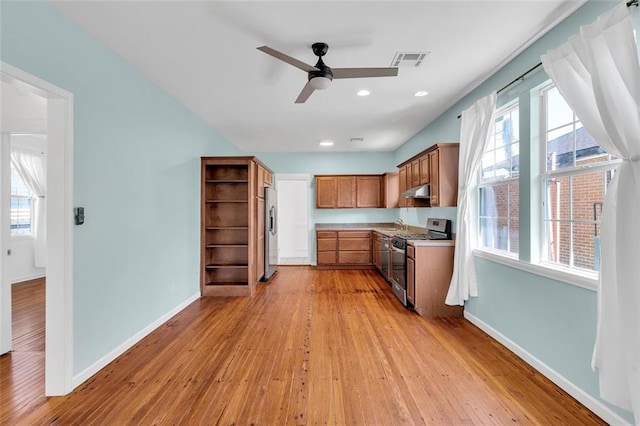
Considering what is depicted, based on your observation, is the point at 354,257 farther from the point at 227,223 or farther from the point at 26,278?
the point at 26,278

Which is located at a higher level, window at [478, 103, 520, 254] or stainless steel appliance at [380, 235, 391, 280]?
window at [478, 103, 520, 254]

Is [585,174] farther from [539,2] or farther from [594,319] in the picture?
[539,2]

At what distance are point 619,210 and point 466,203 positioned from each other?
1.74 metres

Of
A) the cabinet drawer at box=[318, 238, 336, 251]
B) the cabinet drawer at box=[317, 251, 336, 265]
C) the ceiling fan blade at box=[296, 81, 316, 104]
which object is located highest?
the ceiling fan blade at box=[296, 81, 316, 104]

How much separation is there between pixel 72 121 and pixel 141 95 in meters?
1.03

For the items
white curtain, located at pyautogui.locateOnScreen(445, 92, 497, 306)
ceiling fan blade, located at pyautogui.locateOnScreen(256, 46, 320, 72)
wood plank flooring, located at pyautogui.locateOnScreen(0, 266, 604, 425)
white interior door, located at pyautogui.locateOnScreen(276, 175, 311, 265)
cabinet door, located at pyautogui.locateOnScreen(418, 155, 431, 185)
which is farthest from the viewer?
white interior door, located at pyautogui.locateOnScreen(276, 175, 311, 265)

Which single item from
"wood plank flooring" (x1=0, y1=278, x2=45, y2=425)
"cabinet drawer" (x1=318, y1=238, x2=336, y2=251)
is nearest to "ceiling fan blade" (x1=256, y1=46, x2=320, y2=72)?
"wood plank flooring" (x1=0, y1=278, x2=45, y2=425)

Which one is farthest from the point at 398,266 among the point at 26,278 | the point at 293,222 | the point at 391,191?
the point at 26,278

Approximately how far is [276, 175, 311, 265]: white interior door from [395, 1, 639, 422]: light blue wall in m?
4.25

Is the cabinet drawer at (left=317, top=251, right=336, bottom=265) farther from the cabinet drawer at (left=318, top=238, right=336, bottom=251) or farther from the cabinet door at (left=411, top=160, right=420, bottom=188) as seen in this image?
the cabinet door at (left=411, top=160, right=420, bottom=188)

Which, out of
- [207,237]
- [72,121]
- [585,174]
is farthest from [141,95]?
[585,174]

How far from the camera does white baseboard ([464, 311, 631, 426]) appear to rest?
1.75m

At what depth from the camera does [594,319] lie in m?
1.85

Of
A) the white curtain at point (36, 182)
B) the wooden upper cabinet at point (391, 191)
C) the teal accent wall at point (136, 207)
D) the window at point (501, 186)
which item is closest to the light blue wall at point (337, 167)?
the wooden upper cabinet at point (391, 191)
